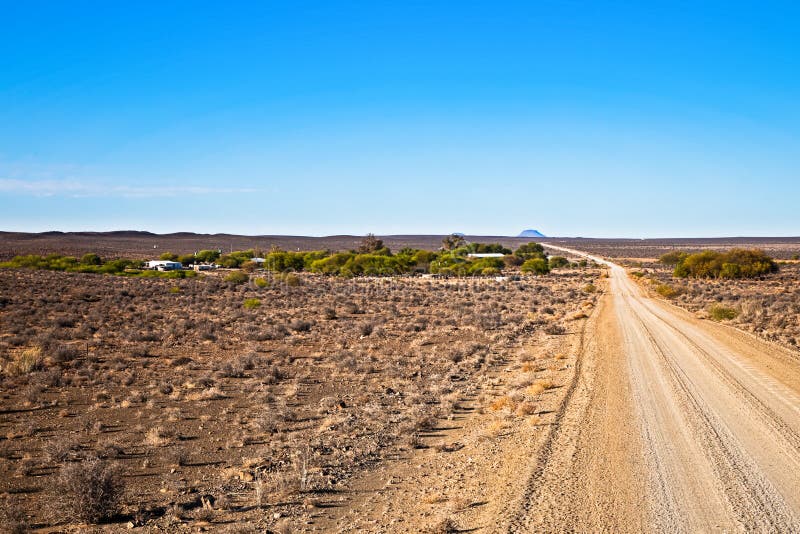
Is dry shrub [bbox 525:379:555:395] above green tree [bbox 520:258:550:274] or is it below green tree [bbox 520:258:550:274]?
Answer: below

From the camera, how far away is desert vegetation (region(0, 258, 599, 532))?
9.63m

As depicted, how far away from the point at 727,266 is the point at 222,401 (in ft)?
231

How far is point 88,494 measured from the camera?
→ 8.98m

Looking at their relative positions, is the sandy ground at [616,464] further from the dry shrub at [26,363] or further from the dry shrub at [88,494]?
the dry shrub at [26,363]

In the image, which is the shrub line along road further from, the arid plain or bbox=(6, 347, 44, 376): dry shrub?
bbox=(6, 347, 44, 376): dry shrub

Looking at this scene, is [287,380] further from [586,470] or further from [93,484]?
[586,470]

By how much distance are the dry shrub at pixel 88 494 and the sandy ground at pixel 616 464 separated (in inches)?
136

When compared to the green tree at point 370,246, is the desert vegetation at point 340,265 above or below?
below

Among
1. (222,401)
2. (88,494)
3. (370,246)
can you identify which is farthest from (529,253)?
(88,494)

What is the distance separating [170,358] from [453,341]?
39.6 ft

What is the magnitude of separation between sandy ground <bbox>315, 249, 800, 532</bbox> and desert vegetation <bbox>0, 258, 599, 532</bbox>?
96 centimetres

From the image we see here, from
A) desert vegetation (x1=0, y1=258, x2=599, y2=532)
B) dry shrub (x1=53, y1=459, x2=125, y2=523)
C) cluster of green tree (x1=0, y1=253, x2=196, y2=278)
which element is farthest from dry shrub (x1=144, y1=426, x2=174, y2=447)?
cluster of green tree (x1=0, y1=253, x2=196, y2=278)

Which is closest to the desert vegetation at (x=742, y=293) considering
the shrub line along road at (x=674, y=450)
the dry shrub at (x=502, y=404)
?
the shrub line along road at (x=674, y=450)

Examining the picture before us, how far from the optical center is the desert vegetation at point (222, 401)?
963 cm
